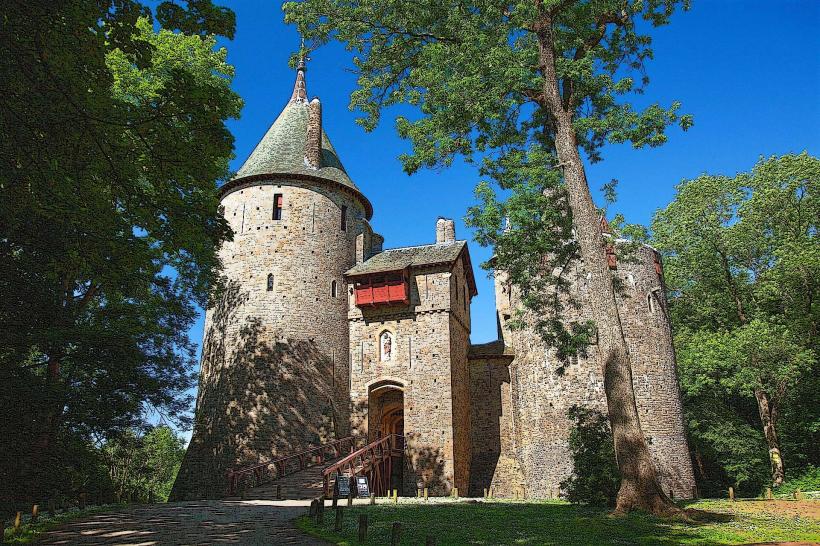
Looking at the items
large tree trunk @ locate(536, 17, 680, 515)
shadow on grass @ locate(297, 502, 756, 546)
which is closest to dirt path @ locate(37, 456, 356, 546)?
shadow on grass @ locate(297, 502, 756, 546)

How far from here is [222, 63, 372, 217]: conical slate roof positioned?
27.4 metres

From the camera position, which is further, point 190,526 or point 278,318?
point 278,318

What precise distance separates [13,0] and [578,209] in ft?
38.9

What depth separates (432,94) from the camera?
16.4 metres

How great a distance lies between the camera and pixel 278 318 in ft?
83.6

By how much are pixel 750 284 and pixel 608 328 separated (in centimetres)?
2195

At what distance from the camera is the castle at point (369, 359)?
23.9 meters

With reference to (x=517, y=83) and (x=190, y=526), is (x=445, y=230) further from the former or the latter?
(x=190, y=526)

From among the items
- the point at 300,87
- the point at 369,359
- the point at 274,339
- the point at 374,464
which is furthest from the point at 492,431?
the point at 300,87

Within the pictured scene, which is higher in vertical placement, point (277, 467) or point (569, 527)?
point (277, 467)

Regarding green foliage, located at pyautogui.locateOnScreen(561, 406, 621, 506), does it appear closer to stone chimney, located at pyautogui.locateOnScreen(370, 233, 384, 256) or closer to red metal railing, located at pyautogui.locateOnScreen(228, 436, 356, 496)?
red metal railing, located at pyautogui.locateOnScreen(228, 436, 356, 496)

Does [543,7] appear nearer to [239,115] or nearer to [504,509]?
[239,115]

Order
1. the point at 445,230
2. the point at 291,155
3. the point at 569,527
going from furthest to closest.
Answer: the point at 445,230, the point at 291,155, the point at 569,527

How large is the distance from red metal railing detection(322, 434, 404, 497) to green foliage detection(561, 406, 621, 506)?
24.7ft
